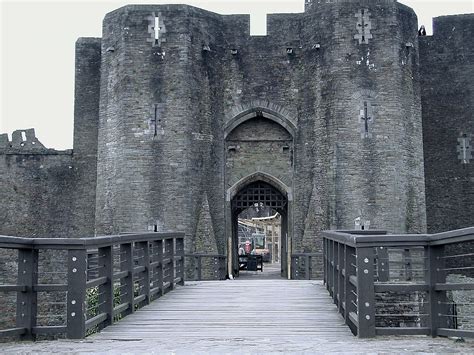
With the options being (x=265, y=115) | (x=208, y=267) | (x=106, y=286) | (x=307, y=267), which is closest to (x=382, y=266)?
(x=106, y=286)

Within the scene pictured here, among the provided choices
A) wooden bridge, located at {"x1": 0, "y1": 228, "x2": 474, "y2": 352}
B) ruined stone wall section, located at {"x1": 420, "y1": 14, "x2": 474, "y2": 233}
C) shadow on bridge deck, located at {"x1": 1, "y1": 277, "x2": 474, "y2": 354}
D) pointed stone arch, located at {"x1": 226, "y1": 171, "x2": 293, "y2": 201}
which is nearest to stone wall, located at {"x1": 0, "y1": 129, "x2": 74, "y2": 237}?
pointed stone arch, located at {"x1": 226, "y1": 171, "x2": 293, "y2": 201}

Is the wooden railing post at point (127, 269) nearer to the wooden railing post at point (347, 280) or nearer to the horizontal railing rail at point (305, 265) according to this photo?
the wooden railing post at point (347, 280)

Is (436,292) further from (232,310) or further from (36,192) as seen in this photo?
(36,192)

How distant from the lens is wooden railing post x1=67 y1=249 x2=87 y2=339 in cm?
546

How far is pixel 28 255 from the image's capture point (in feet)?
17.7

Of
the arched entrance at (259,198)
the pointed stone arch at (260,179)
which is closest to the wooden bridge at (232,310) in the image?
the pointed stone arch at (260,179)

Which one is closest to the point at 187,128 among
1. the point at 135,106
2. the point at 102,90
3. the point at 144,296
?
the point at 135,106

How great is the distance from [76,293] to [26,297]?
0.40m

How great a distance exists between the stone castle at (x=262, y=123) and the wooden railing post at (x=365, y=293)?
12.3 meters

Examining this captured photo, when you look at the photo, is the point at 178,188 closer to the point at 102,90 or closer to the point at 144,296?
the point at 102,90

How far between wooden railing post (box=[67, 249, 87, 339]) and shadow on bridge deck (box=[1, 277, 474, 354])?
0.43ft

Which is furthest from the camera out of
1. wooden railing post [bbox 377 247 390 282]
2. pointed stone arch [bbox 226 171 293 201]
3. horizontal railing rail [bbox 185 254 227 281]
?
pointed stone arch [bbox 226 171 293 201]

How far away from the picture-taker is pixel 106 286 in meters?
6.39

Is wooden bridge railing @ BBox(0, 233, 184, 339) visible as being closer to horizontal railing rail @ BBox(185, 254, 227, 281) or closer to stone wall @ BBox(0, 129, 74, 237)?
horizontal railing rail @ BBox(185, 254, 227, 281)
